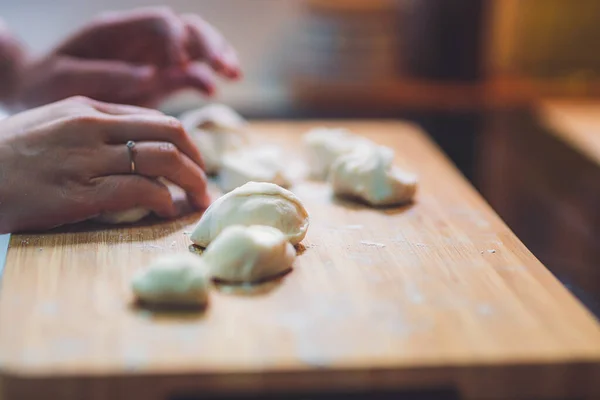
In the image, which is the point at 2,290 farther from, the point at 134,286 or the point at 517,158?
the point at 517,158

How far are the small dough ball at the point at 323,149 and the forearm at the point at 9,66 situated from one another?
0.60 metres

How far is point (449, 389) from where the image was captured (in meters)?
0.74

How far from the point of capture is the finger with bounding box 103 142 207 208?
1.05 metres

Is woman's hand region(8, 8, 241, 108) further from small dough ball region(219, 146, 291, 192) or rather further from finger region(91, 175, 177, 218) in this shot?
finger region(91, 175, 177, 218)

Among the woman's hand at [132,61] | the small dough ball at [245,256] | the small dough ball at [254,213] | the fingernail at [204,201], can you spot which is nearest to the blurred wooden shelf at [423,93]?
the woman's hand at [132,61]

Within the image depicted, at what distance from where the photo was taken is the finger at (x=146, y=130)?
1059 millimetres

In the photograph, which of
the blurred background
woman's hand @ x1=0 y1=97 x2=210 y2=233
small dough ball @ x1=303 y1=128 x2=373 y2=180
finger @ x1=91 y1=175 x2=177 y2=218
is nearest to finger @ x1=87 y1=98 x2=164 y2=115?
woman's hand @ x1=0 y1=97 x2=210 y2=233

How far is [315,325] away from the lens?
0.80 meters

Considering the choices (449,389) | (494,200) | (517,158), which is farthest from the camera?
(517,158)

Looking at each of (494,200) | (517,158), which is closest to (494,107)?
(517,158)

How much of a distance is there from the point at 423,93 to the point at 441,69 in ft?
0.27

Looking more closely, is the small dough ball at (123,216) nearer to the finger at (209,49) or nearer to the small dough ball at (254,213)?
the small dough ball at (254,213)

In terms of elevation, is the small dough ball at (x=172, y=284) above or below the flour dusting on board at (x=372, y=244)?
above

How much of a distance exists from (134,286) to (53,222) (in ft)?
0.83
